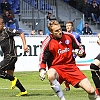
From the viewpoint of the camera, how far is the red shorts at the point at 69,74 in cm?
1044

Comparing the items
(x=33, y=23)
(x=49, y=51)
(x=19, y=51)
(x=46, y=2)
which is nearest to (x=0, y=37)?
(x=49, y=51)

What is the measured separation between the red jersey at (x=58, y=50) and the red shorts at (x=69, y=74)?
99 mm

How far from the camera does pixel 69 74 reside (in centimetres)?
1050

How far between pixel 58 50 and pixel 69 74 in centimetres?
58

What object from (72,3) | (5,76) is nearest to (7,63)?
(5,76)

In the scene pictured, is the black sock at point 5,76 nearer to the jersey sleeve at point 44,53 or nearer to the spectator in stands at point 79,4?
the jersey sleeve at point 44,53

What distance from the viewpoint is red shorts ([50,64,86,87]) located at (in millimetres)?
10438

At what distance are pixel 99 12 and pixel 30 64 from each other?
38.4 feet

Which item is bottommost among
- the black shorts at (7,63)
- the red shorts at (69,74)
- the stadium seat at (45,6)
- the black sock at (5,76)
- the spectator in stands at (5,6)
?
the black sock at (5,76)

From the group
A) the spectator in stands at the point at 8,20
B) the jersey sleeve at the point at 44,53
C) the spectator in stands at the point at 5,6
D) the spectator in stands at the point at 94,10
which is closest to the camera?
the jersey sleeve at the point at 44,53

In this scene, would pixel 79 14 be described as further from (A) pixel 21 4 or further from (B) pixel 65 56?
(B) pixel 65 56

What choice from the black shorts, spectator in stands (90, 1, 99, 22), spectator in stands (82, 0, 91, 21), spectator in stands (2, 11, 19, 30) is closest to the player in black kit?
the black shorts

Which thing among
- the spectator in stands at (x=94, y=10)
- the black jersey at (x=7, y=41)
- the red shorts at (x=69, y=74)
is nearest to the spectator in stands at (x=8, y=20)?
the spectator in stands at (x=94, y=10)

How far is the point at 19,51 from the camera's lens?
23.4m
